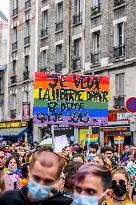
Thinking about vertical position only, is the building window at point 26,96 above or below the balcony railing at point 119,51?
below

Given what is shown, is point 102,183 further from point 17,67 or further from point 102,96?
point 17,67

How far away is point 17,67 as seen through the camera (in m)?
41.3

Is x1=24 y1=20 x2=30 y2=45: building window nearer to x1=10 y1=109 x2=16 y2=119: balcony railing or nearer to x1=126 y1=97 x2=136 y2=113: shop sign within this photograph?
x1=10 y1=109 x2=16 y2=119: balcony railing

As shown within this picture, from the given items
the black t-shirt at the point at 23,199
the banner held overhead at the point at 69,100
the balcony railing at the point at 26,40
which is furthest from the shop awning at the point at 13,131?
the black t-shirt at the point at 23,199

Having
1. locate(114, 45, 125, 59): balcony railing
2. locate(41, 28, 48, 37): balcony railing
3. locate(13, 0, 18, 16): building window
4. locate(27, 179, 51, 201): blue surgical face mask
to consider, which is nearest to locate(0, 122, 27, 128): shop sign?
locate(41, 28, 48, 37): balcony railing

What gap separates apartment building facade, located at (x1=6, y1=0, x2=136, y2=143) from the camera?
2900cm

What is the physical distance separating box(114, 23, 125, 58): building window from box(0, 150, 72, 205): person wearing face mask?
25199mm

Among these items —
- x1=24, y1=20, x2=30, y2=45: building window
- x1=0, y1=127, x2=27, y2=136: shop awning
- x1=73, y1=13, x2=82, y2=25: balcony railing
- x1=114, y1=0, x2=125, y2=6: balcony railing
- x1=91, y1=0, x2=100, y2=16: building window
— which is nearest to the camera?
x1=114, y1=0, x2=125, y2=6: balcony railing

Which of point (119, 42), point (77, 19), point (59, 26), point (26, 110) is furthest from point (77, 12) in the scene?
point (26, 110)

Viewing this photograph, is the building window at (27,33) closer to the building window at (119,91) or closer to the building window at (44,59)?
the building window at (44,59)

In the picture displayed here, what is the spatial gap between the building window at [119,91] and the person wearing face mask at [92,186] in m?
25.2

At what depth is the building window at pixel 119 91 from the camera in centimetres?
2925

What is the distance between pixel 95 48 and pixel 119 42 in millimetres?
2364

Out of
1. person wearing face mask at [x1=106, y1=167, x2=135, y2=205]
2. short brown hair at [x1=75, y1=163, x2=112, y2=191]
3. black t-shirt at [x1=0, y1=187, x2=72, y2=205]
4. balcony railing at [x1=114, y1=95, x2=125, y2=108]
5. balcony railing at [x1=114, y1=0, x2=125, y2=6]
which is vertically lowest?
person wearing face mask at [x1=106, y1=167, x2=135, y2=205]
